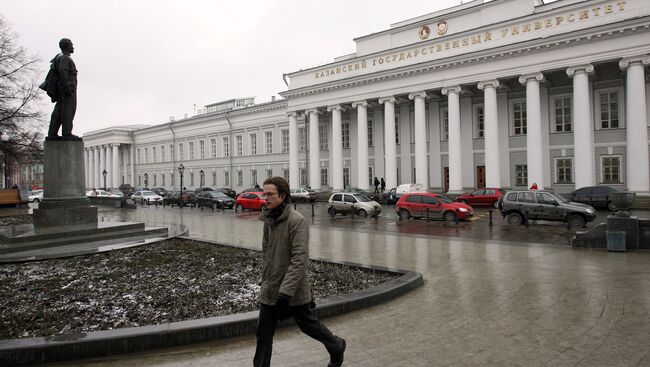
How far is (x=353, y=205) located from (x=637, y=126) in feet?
61.7

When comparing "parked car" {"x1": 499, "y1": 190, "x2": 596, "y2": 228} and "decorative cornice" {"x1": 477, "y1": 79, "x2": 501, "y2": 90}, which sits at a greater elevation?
"decorative cornice" {"x1": 477, "y1": 79, "x2": 501, "y2": 90}

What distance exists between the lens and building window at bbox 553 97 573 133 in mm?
32000

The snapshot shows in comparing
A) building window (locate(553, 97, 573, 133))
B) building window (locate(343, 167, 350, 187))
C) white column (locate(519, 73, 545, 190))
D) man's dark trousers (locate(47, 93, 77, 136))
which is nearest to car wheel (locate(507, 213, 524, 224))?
white column (locate(519, 73, 545, 190))

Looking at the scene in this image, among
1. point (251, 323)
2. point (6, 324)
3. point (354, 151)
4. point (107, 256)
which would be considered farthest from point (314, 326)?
point (354, 151)

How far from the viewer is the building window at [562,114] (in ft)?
105

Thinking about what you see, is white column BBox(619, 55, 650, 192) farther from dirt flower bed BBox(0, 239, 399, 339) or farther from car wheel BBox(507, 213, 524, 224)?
dirt flower bed BBox(0, 239, 399, 339)

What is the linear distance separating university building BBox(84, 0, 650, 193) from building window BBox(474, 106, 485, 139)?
9 cm

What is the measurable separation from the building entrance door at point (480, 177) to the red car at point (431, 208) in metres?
15.8

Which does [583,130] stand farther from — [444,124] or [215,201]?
[215,201]

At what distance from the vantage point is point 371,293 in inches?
245

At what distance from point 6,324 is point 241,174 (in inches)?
2019

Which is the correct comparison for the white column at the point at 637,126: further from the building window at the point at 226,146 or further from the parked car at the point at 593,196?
the building window at the point at 226,146

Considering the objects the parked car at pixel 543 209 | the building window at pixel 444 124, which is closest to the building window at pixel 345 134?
the building window at pixel 444 124

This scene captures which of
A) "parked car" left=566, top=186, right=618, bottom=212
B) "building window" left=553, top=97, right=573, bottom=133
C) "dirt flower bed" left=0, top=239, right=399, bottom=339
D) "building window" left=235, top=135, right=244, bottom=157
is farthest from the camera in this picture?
"building window" left=235, top=135, right=244, bottom=157
